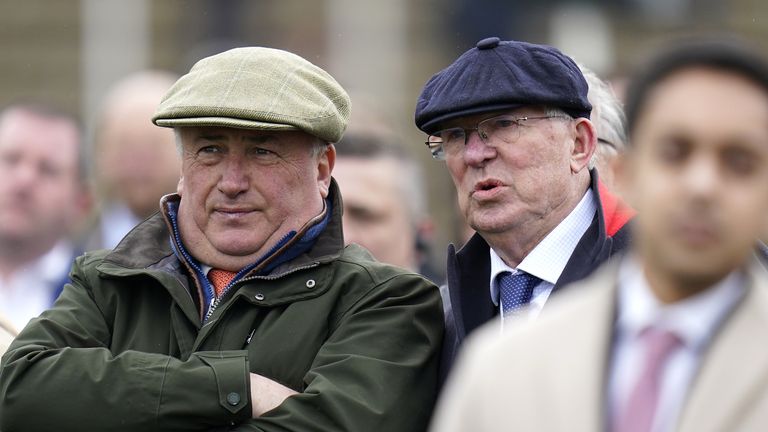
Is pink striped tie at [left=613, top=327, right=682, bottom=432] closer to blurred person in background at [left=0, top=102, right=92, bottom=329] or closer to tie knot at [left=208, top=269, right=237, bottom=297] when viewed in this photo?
tie knot at [left=208, top=269, right=237, bottom=297]

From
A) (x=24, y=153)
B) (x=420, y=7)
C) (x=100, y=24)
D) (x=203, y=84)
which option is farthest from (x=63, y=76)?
(x=203, y=84)

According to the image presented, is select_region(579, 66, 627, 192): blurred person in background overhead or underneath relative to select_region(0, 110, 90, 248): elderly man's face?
overhead

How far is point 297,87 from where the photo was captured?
4891 mm

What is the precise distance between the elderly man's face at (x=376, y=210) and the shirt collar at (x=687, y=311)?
485 centimetres

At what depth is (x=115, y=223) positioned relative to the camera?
8.95 metres

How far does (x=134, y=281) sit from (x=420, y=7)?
17748 mm

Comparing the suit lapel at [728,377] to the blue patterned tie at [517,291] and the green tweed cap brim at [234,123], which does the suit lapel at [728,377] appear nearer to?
the blue patterned tie at [517,291]

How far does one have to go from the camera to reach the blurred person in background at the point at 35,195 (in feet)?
28.9

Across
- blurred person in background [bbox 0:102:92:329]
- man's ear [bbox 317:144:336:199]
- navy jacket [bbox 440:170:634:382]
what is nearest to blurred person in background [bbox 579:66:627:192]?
navy jacket [bbox 440:170:634:382]

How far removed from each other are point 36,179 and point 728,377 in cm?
664

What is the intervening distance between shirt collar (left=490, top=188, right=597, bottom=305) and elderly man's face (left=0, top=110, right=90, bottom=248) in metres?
4.52

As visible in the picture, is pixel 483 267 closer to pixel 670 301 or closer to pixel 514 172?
pixel 514 172

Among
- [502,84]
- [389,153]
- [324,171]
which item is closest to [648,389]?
[502,84]

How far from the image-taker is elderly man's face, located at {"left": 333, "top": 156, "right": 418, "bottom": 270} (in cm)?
795
